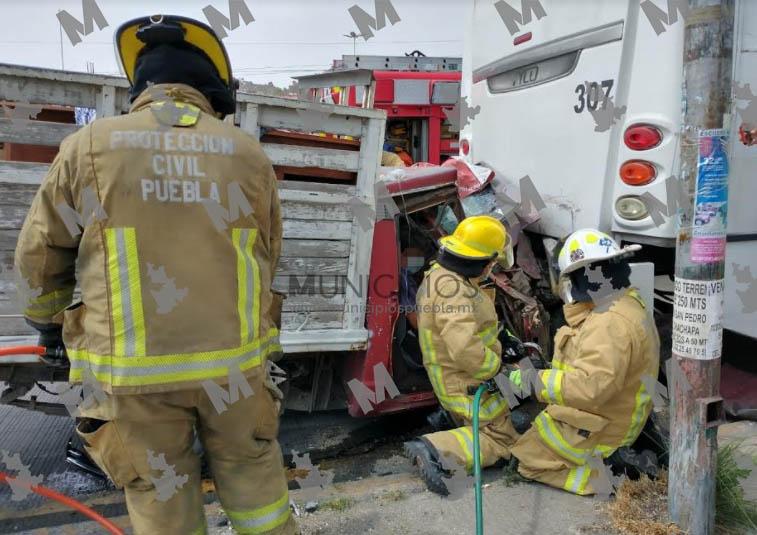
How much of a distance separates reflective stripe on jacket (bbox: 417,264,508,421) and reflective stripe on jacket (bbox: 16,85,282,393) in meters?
1.46

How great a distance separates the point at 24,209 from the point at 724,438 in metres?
3.64

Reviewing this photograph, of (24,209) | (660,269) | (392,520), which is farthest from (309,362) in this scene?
(660,269)

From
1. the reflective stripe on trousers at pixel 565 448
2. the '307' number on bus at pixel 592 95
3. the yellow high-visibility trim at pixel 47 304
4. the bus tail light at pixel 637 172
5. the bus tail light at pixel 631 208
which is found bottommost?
the reflective stripe on trousers at pixel 565 448

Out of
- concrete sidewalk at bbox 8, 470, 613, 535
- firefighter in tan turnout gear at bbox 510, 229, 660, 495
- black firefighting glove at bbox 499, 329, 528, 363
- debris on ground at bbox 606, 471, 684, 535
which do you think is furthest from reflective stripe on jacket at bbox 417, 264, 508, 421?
debris on ground at bbox 606, 471, 684, 535

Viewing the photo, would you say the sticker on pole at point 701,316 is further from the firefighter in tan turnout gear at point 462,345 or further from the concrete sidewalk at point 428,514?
the firefighter in tan turnout gear at point 462,345

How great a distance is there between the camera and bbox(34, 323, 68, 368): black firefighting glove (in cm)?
199

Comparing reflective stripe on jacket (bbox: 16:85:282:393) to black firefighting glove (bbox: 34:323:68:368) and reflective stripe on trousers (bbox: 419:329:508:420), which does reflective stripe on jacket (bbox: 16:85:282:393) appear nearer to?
black firefighting glove (bbox: 34:323:68:368)

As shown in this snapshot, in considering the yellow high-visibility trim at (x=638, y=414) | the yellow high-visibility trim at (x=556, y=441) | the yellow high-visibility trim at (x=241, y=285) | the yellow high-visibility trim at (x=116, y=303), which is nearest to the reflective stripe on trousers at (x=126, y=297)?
the yellow high-visibility trim at (x=116, y=303)

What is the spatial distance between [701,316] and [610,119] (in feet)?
4.89

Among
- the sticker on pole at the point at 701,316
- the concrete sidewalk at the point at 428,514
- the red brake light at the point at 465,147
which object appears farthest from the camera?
the red brake light at the point at 465,147

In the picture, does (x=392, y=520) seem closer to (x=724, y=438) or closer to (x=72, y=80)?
(x=724, y=438)

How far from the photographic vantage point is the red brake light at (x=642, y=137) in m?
3.19

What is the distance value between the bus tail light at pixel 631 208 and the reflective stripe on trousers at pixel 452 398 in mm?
1219

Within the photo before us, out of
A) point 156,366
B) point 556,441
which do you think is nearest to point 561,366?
point 556,441
